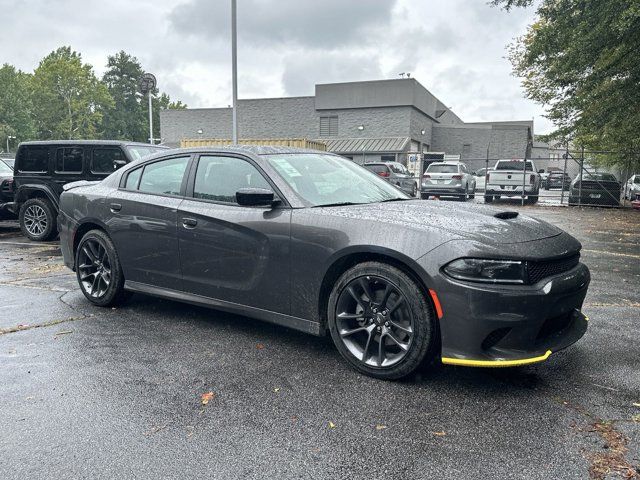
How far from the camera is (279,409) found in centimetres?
306

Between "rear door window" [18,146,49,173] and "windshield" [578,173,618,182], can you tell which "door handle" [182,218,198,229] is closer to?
"rear door window" [18,146,49,173]

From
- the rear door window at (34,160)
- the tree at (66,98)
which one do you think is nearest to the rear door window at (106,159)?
the rear door window at (34,160)

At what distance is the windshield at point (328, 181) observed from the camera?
4125 mm

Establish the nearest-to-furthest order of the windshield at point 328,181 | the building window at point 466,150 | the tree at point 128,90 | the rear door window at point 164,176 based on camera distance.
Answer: the windshield at point 328,181 → the rear door window at point 164,176 → the building window at point 466,150 → the tree at point 128,90

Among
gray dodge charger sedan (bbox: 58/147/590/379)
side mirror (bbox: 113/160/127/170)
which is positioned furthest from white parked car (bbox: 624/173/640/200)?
gray dodge charger sedan (bbox: 58/147/590/379)

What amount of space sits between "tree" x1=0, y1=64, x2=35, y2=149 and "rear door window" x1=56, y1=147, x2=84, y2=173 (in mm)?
75615

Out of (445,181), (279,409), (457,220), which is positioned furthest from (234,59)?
(279,409)

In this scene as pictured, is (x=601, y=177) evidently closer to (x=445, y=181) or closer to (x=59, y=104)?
(x=445, y=181)

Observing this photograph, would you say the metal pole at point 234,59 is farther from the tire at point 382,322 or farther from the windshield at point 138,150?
the tire at point 382,322

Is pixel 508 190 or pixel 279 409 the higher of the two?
pixel 508 190

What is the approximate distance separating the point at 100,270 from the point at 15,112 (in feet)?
274

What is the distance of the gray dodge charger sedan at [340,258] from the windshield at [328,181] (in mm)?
15

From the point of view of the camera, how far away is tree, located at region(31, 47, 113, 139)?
68875 millimetres

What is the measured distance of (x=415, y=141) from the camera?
136 feet
